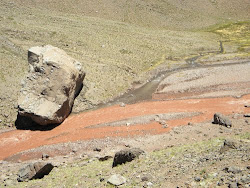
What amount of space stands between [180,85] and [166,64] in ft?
45.9

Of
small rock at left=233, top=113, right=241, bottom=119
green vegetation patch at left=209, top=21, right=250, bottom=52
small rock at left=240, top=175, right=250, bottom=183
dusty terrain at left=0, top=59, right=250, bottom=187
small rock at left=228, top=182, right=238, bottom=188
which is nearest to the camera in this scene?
small rock at left=228, top=182, right=238, bottom=188

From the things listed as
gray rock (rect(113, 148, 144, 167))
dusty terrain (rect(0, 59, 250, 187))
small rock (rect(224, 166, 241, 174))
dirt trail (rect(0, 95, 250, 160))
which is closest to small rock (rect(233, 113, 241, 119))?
dusty terrain (rect(0, 59, 250, 187))

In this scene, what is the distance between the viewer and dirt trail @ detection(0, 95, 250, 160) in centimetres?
3356

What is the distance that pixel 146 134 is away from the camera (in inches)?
1293

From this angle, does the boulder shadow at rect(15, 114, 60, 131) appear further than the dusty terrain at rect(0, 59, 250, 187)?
Yes

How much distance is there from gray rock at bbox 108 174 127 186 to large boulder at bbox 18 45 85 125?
1941 centimetres

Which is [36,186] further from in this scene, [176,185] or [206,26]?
[206,26]

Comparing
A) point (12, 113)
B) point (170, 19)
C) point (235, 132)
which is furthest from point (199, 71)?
point (170, 19)

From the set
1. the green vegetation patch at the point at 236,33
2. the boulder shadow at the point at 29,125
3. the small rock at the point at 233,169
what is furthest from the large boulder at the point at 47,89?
the green vegetation patch at the point at 236,33

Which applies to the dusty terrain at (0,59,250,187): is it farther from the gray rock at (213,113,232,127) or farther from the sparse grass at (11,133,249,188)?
the gray rock at (213,113,232,127)

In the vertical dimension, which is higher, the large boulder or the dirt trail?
the large boulder

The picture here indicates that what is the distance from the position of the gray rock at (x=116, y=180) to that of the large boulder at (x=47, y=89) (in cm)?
1941

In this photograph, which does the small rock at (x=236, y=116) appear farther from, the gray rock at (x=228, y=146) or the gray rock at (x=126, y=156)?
the gray rock at (x=126, y=156)

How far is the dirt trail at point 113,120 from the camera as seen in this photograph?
3356 centimetres
